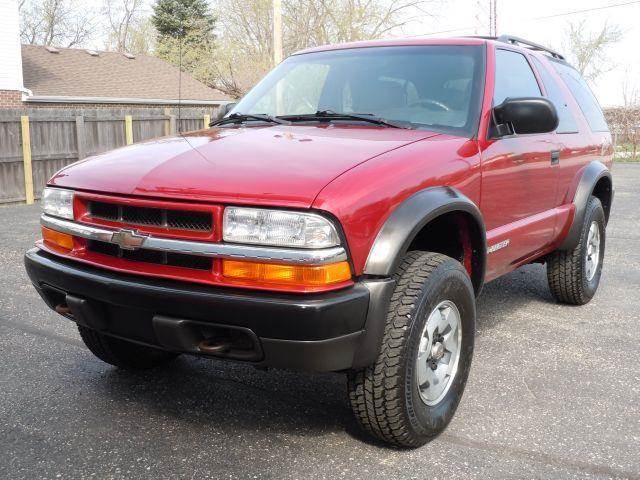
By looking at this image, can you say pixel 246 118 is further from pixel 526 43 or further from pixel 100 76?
pixel 100 76

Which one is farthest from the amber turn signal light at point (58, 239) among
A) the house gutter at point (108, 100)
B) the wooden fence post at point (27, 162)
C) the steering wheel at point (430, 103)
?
the house gutter at point (108, 100)

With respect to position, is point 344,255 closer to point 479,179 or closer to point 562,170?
point 479,179

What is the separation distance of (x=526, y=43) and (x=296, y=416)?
3214mm

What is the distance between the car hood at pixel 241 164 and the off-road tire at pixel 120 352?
915mm

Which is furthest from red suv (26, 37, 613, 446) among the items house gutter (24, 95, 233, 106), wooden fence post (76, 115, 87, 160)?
house gutter (24, 95, 233, 106)

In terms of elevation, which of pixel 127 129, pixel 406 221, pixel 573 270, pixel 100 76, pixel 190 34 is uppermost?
pixel 190 34

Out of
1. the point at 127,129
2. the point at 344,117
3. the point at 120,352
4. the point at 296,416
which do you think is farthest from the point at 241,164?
the point at 127,129

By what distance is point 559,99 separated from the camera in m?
4.59

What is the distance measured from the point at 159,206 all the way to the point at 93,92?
21772mm

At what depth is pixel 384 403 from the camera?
2607 millimetres

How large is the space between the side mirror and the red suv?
10mm

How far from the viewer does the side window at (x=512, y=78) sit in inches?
146

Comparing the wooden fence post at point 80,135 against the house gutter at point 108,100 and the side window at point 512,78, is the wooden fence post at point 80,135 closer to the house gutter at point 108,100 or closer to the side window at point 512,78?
the house gutter at point 108,100

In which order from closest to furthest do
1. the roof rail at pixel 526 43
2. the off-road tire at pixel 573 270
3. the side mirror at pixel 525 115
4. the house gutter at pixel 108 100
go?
the side mirror at pixel 525 115
the roof rail at pixel 526 43
the off-road tire at pixel 573 270
the house gutter at pixel 108 100
